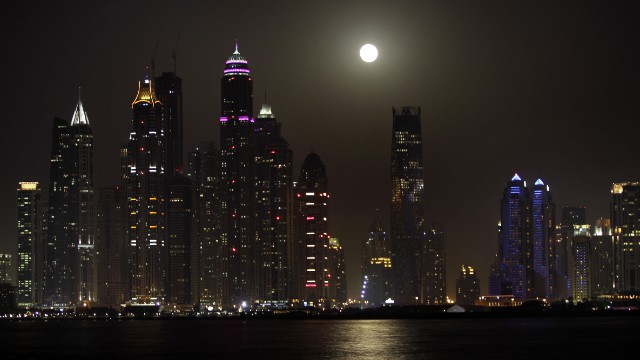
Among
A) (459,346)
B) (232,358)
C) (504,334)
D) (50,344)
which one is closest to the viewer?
(232,358)

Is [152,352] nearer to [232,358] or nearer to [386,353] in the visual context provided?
[232,358]

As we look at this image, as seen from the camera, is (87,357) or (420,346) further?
(420,346)

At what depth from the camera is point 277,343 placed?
17112 centimetres

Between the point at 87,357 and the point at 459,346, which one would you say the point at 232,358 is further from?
the point at 459,346

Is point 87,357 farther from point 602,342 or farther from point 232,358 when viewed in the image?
point 602,342

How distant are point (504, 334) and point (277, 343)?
47.6 m

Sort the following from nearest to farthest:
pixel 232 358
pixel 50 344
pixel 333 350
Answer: pixel 232 358
pixel 333 350
pixel 50 344

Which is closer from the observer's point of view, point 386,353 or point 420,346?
point 386,353

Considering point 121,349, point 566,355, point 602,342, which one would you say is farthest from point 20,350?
point 602,342

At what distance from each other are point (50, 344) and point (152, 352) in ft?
106

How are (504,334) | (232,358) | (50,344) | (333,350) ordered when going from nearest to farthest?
1. (232,358)
2. (333,350)
3. (50,344)
4. (504,334)

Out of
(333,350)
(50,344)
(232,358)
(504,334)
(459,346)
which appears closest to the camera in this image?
A: (232,358)

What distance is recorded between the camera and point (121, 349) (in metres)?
161

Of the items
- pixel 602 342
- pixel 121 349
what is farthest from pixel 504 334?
pixel 121 349
